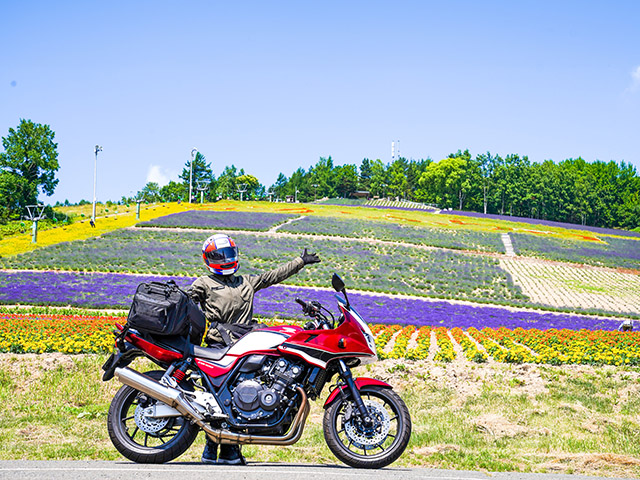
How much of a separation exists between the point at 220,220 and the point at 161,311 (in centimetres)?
4442

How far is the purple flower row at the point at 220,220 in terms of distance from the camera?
46.0 metres

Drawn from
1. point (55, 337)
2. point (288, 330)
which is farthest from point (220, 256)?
point (55, 337)

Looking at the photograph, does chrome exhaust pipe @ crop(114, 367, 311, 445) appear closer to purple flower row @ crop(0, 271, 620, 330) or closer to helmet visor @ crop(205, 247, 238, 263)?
helmet visor @ crop(205, 247, 238, 263)

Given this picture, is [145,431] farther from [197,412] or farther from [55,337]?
[55,337]

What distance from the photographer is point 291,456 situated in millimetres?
6188

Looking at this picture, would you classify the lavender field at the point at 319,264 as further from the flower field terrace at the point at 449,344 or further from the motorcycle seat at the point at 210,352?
the motorcycle seat at the point at 210,352

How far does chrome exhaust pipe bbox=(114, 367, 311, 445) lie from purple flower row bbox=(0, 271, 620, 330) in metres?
14.9

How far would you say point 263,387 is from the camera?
5.32 metres

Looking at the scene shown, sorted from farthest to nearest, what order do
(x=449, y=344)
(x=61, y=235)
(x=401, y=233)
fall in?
(x=401, y=233) → (x=61, y=235) → (x=449, y=344)

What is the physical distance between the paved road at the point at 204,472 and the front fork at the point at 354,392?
0.46 meters

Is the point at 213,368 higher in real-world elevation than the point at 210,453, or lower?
higher

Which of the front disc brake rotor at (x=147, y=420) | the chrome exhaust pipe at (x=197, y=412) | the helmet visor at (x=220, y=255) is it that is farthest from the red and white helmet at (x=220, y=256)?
the front disc brake rotor at (x=147, y=420)

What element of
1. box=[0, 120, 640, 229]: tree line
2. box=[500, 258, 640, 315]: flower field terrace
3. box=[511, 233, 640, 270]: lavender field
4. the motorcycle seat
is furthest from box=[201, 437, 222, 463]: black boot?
box=[0, 120, 640, 229]: tree line

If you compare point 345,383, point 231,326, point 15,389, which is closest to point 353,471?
point 345,383
